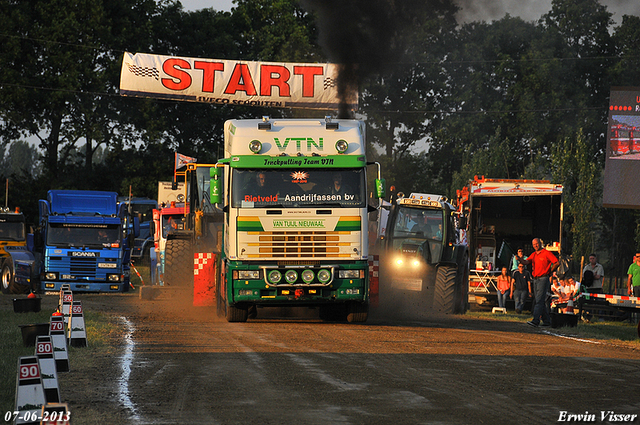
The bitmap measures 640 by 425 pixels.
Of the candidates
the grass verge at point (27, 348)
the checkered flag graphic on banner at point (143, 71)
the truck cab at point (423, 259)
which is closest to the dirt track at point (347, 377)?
the grass verge at point (27, 348)

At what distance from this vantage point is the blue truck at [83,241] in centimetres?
2933

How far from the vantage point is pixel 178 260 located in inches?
933

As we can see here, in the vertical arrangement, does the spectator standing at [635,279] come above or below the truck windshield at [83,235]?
below

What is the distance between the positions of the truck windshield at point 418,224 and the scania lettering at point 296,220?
265 inches

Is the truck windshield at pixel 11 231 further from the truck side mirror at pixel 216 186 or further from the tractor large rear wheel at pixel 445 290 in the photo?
the tractor large rear wheel at pixel 445 290

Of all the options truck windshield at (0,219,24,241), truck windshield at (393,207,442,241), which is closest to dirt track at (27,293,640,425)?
truck windshield at (393,207,442,241)

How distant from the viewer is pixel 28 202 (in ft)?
159

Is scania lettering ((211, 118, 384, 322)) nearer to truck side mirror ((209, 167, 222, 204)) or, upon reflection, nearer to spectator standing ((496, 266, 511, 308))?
truck side mirror ((209, 167, 222, 204))

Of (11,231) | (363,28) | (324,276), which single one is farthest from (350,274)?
(11,231)

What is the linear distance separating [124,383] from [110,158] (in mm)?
44714

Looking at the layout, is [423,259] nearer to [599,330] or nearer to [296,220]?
[599,330]

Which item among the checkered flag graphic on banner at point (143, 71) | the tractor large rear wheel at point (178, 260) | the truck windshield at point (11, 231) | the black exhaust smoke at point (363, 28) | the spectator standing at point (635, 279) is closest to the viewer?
the spectator standing at point (635, 279)

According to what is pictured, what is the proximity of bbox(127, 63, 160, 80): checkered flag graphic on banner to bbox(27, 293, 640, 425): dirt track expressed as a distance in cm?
1529

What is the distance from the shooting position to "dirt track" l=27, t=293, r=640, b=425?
8.60 metres
